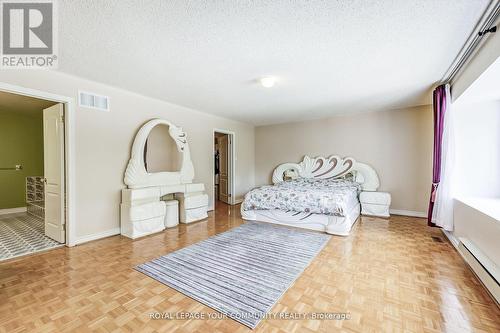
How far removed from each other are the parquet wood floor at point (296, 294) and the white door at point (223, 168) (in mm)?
3457

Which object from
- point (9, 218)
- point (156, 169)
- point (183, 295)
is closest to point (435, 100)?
point (183, 295)

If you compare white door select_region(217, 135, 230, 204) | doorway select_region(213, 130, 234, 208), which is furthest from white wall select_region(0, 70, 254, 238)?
white door select_region(217, 135, 230, 204)

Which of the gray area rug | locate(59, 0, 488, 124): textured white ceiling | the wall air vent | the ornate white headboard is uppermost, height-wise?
locate(59, 0, 488, 124): textured white ceiling

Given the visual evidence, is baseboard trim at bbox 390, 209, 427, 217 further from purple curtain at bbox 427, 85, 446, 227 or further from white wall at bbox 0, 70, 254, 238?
white wall at bbox 0, 70, 254, 238

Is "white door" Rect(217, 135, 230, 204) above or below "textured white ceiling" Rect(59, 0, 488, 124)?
below

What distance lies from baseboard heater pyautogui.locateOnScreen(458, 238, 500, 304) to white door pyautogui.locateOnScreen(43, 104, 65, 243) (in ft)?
16.0

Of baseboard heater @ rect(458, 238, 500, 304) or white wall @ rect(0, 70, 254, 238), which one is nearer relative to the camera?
baseboard heater @ rect(458, 238, 500, 304)

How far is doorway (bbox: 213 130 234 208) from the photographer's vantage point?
6133mm

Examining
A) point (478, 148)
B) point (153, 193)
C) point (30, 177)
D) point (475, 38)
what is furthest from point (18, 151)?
point (478, 148)

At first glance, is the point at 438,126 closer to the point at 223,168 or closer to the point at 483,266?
the point at 483,266

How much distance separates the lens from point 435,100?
334 centimetres

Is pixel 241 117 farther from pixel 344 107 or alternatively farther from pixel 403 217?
pixel 403 217

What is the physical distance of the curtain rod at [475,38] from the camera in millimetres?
1665

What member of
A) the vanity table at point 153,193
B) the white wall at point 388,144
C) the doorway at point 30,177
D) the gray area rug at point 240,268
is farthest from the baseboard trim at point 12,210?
the white wall at point 388,144
